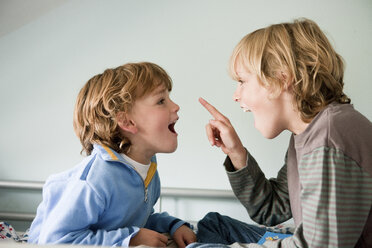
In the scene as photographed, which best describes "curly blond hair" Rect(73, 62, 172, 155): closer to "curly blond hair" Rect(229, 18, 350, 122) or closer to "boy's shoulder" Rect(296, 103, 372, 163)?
"curly blond hair" Rect(229, 18, 350, 122)

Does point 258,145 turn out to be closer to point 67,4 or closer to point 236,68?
point 236,68

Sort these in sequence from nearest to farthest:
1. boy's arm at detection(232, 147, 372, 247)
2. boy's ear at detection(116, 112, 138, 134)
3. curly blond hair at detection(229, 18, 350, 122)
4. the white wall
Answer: boy's arm at detection(232, 147, 372, 247) < curly blond hair at detection(229, 18, 350, 122) < boy's ear at detection(116, 112, 138, 134) < the white wall

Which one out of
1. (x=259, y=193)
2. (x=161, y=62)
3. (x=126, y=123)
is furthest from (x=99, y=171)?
(x=161, y=62)

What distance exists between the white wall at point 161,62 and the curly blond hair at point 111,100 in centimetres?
59

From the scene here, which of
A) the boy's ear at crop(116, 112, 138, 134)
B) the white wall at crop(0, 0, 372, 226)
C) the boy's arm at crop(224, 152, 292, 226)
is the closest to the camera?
the boy's arm at crop(224, 152, 292, 226)

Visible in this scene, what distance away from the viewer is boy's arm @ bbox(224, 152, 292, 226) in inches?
45.1

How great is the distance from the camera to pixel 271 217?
3.91 ft

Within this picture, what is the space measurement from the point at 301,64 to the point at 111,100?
1.82ft

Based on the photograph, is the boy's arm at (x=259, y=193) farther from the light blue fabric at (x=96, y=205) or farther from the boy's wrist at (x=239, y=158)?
the light blue fabric at (x=96, y=205)

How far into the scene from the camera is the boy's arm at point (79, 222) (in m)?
1.03

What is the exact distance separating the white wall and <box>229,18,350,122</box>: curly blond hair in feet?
2.55

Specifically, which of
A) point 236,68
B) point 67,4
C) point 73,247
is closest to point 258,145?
point 236,68

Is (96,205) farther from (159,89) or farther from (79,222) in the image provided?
(159,89)

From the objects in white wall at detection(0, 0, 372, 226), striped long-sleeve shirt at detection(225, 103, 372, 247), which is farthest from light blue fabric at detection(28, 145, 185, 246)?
white wall at detection(0, 0, 372, 226)
